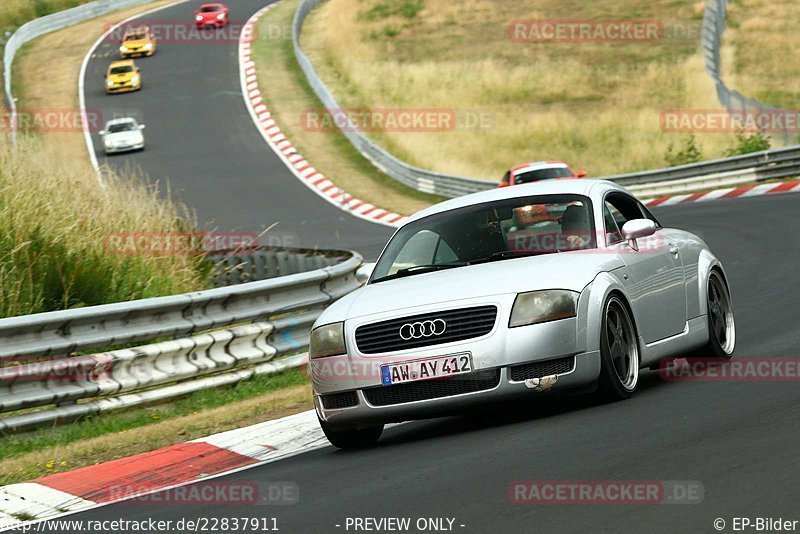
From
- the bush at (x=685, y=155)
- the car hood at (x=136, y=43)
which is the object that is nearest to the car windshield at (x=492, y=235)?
the bush at (x=685, y=155)

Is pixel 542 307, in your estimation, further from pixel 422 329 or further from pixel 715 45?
pixel 715 45

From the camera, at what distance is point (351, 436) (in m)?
8.52

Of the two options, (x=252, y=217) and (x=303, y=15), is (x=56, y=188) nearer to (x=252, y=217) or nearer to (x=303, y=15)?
(x=252, y=217)

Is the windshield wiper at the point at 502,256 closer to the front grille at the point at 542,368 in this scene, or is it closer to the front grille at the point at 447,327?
the front grille at the point at 447,327

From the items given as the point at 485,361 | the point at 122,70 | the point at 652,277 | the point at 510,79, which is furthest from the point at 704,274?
the point at 122,70

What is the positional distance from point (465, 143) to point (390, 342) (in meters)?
34.5

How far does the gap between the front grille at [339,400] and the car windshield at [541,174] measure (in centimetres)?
1733

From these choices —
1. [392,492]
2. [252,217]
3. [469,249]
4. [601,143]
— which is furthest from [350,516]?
[601,143]

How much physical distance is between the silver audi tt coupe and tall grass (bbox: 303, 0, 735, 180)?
91.4ft

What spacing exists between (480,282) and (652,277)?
1.64 metres

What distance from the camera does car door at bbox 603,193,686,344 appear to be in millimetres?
8992

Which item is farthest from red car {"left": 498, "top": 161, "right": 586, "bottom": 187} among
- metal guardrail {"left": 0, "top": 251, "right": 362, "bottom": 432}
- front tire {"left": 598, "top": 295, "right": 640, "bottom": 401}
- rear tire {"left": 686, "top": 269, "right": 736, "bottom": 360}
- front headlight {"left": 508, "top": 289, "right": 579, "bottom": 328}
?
front headlight {"left": 508, "top": 289, "right": 579, "bottom": 328}

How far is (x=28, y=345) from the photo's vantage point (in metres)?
10.0

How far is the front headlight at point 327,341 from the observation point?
8.32 metres
